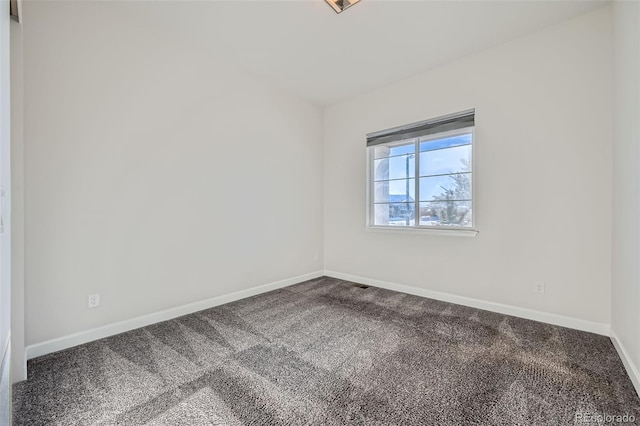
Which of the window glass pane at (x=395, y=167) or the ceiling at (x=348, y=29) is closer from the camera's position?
the ceiling at (x=348, y=29)

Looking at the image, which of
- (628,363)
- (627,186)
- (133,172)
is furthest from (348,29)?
(628,363)

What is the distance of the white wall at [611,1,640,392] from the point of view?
164 cm

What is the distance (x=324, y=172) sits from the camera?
14.0 feet

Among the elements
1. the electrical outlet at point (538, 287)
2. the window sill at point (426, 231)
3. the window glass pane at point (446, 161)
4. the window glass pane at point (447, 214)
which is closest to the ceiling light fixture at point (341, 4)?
the window glass pane at point (446, 161)

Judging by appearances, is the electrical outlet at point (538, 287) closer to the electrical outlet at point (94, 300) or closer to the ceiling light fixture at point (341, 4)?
the ceiling light fixture at point (341, 4)

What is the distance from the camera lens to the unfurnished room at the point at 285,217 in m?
1.59

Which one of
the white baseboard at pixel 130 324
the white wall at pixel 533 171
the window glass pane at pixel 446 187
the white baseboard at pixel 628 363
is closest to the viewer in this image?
the white baseboard at pixel 628 363

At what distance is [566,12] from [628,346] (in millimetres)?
2585

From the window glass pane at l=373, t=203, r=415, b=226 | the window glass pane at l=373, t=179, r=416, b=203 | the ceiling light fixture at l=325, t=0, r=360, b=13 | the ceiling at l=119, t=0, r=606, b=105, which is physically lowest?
the window glass pane at l=373, t=203, r=415, b=226

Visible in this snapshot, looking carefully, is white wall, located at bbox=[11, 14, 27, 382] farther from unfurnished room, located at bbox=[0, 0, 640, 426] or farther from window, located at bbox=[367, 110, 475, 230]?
window, located at bbox=[367, 110, 475, 230]

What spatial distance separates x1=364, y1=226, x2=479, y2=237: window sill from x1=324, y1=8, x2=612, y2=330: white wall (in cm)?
7

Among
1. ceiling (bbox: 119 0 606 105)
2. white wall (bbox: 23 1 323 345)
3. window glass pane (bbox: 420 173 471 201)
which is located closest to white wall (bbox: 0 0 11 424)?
white wall (bbox: 23 1 323 345)

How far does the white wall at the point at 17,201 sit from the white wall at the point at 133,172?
316 mm

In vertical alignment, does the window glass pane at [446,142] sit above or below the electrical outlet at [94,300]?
above
